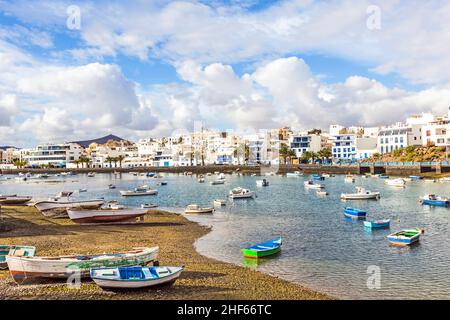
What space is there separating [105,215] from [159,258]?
14.7 meters

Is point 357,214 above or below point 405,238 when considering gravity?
above

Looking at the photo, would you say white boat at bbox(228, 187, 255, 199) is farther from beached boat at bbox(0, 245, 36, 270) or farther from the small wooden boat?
beached boat at bbox(0, 245, 36, 270)

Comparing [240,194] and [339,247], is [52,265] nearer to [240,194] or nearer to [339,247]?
[339,247]

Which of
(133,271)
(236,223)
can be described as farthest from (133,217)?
(133,271)

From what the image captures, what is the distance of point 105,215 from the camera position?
36344 mm

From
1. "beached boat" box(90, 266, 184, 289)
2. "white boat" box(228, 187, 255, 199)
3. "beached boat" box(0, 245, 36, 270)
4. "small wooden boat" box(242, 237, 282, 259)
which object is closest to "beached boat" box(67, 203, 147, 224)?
"beached boat" box(0, 245, 36, 270)

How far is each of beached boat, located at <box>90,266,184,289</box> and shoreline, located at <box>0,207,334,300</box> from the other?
35 centimetres

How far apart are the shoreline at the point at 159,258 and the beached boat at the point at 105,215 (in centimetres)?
92

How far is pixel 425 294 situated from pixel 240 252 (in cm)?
1109

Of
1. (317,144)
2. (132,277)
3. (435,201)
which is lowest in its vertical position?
(435,201)

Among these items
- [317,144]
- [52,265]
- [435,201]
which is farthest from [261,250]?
[317,144]
